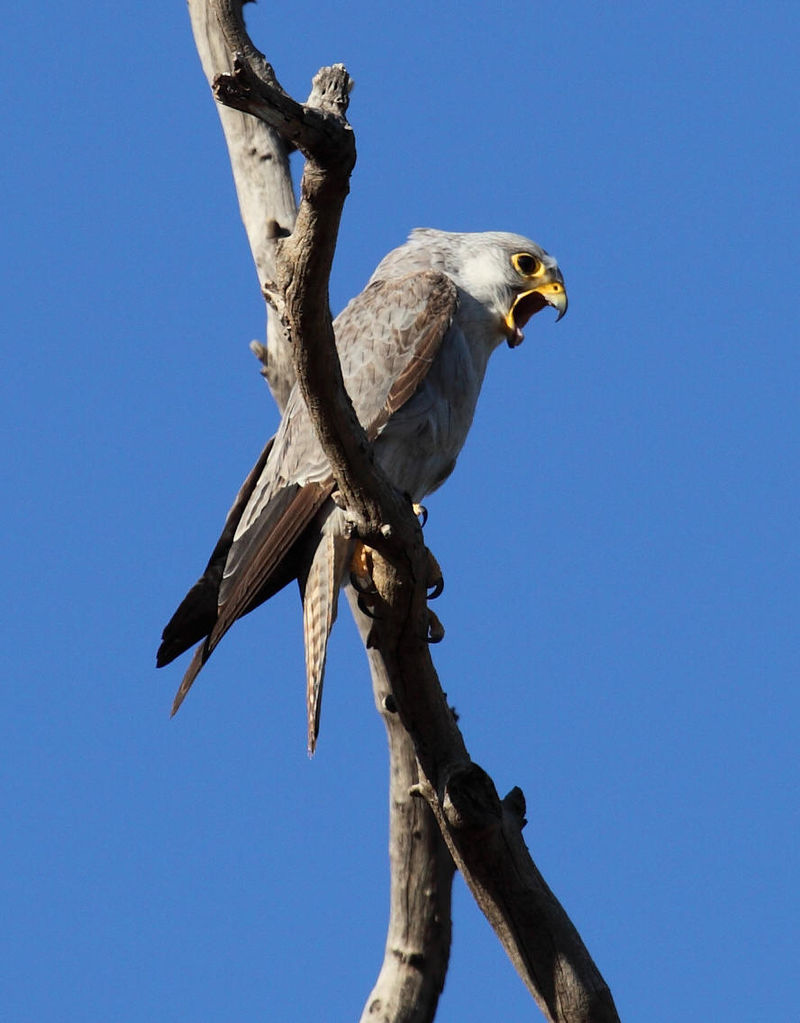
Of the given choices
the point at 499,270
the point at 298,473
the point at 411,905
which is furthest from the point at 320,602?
the point at 499,270

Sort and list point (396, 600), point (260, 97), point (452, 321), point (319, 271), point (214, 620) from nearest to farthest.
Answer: point (260, 97) < point (319, 271) < point (396, 600) < point (214, 620) < point (452, 321)

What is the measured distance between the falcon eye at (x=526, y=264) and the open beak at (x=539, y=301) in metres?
0.07

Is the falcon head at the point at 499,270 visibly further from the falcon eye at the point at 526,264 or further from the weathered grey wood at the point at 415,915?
the weathered grey wood at the point at 415,915

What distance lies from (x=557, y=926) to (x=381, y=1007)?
1.18 meters

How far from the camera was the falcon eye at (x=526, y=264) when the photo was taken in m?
5.53

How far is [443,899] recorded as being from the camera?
192 inches

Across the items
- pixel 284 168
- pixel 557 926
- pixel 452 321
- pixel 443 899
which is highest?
pixel 284 168

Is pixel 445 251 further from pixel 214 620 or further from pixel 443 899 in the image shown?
pixel 443 899

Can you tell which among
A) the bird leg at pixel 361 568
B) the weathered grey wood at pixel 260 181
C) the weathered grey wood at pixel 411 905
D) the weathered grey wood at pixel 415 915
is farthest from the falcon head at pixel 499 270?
the weathered grey wood at pixel 415 915

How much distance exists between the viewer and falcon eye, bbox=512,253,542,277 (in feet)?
18.1

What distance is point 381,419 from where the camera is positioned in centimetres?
485

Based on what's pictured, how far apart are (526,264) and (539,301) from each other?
0.17 m

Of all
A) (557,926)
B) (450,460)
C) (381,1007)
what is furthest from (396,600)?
(381,1007)

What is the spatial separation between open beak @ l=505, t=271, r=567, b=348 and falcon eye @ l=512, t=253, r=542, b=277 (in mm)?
66
